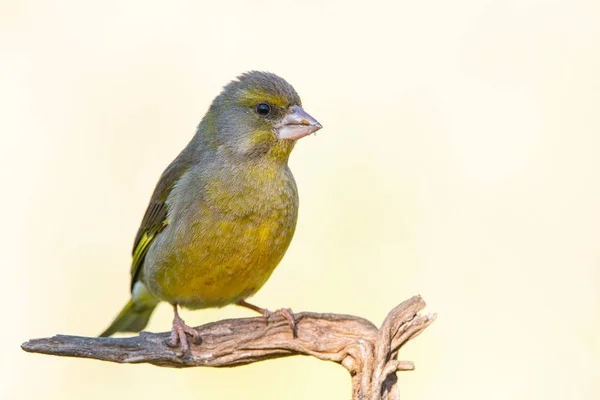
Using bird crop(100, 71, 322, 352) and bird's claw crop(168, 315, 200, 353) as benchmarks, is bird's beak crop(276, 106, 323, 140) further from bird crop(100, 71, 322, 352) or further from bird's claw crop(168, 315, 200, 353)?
bird's claw crop(168, 315, 200, 353)

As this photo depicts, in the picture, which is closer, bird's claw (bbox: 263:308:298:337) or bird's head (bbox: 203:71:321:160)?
bird's claw (bbox: 263:308:298:337)

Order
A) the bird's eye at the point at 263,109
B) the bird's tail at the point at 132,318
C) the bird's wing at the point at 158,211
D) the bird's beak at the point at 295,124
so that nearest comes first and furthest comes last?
the bird's beak at the point at 295,124, the bird's eye at the point at 263,109, the bird's wing at the point at 158,211, the bird's tail at the point at 132,318

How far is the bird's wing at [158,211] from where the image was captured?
21.6ft

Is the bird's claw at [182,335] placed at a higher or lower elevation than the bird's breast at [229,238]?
lower

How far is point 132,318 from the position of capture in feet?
24.1

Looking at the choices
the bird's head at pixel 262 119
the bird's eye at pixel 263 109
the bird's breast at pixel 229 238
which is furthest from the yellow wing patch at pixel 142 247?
the bird's eye at pixel 263 109

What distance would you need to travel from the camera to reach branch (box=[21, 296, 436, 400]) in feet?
18.2

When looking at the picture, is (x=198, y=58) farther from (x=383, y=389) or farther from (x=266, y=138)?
(x=383, y=389)

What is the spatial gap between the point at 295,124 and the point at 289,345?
1.31 metres

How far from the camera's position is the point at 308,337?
602 centimetres

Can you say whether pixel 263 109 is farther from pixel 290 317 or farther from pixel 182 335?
pixel 182 335

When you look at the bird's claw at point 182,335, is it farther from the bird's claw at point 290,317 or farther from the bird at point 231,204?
the bird's claw at point 290,317

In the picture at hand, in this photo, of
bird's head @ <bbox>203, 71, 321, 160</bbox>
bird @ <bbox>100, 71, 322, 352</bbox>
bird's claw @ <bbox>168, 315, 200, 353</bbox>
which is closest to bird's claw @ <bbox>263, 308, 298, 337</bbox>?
bird @ <bbox>100, 71, 322, 352</bbox>

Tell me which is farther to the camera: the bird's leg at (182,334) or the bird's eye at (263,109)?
the bird's eye at (263,109)
